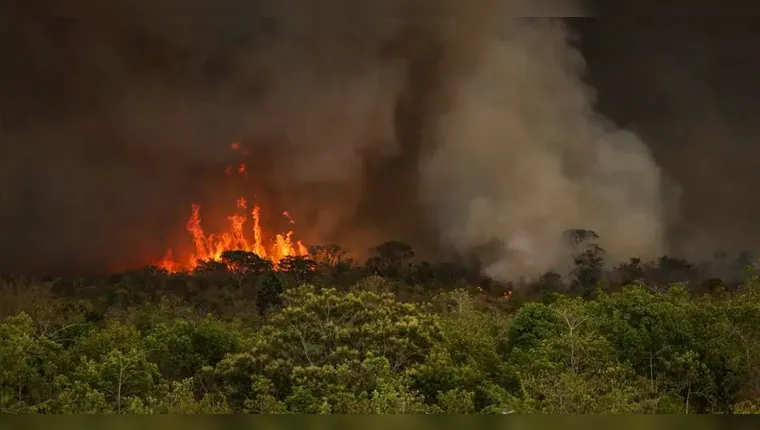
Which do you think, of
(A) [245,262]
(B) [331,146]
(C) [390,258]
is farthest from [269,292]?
(B) [331,146]

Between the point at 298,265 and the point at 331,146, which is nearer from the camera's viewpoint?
the point at 331,146

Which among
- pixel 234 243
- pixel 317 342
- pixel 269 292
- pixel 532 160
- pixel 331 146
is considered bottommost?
pixel 317 342

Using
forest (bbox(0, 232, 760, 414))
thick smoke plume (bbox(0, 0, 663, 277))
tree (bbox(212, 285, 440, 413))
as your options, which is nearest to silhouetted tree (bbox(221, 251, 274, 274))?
forest (bbox(0, 232, 760, 414))

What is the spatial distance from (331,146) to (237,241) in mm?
1368

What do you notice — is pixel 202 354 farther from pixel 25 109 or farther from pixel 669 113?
pixel 669 113

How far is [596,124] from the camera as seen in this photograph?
725 cm

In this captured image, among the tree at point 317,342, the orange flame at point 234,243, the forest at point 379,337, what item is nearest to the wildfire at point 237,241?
the orange flame at point 234,243

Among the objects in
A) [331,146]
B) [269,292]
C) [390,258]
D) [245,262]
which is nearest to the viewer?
[331,146]

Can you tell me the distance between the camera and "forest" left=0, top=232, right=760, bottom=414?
7645mm

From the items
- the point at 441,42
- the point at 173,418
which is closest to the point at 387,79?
the point at 441,42

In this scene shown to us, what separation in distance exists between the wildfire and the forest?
0.12 meters

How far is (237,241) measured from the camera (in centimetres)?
761

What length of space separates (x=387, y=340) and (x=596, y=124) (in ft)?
10.2

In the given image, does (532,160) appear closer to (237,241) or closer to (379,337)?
(379,337)
